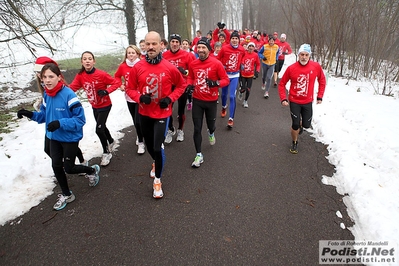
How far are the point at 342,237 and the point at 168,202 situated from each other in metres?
2.28

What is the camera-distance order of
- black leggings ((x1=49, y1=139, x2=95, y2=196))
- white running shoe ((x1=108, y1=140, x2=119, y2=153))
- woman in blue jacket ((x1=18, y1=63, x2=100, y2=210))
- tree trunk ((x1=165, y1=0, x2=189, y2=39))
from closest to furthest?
woman in blue jacket ((x1=18, y1=63, x2=100, y2=210)) → black leggings ((x1=49, y1=139, x2=95, y2=196)) → white running shoe ((x1=108, y1=140, x2=119, y2=153)) → tree trunk ((x1=165, y1=0, x2=189, y2=39))

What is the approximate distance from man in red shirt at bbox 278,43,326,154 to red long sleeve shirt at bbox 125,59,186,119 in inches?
97.5

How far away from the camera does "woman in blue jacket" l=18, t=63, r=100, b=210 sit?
115 inches

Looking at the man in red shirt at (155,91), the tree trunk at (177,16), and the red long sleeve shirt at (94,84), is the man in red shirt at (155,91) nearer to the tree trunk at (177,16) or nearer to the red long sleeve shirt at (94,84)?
the red long sleeve shirt at (94,84)

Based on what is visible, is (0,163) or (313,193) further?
(0,163)

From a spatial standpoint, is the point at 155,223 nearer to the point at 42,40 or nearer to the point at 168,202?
the point at 168,202

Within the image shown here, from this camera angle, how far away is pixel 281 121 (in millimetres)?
7051

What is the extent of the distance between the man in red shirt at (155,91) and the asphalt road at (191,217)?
1.97 feet

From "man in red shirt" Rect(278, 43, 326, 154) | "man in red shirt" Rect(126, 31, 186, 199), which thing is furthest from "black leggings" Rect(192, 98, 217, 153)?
"man in red shirt" Rect(278, 43, 326, 154)

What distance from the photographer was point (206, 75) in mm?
4500

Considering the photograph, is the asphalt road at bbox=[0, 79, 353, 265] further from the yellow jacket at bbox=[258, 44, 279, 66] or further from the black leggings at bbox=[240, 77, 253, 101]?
the yellow jacket at bbox=[258, 44, 279, 66]

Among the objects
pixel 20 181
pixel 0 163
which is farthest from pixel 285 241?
pixel 0 163

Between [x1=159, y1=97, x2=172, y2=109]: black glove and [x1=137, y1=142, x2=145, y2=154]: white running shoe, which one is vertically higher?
[x1=159, y1=97, x2=172, y2=109]: black glove

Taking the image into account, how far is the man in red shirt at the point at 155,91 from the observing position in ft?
10.8
